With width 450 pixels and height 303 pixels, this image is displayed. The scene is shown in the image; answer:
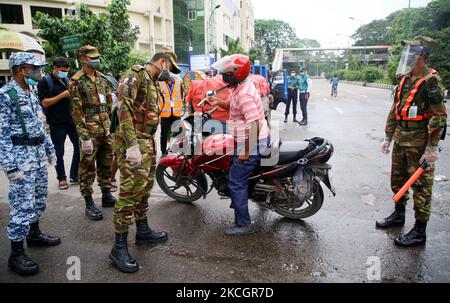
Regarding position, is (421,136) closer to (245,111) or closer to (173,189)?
(245,111)

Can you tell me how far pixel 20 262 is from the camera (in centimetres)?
315

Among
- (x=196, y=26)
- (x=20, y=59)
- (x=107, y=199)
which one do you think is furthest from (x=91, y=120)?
(x=196, y=26)

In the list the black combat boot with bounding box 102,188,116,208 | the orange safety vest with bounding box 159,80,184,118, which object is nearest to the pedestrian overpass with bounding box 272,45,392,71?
the orange safety vest with bounding box 159,80,184,118

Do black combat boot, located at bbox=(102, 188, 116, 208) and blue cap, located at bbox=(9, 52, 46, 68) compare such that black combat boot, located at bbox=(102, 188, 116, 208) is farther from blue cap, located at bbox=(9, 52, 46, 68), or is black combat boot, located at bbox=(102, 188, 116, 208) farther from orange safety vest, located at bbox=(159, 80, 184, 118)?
orange safety vest, located at bbox=(159, 80, 184, 118)

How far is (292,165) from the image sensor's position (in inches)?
151

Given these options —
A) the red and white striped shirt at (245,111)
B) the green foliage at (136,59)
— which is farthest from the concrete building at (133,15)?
the red and white striped shirt at (245,111)

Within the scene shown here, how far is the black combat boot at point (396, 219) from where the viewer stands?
3895mm

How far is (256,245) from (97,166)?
242cm

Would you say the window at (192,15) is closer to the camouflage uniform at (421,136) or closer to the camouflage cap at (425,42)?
the camouflage cap at (425,42)

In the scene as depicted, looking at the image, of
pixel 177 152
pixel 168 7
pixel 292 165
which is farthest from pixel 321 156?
pixel 168 7

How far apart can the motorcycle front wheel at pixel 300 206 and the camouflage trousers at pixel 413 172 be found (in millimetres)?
880

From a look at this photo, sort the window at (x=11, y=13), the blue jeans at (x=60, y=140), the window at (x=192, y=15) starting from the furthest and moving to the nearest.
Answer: the window at (x=192, y=15), the window at (x=11, y=13), the blue jeans at (x=60, y=140)

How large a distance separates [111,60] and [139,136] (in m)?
9.40
